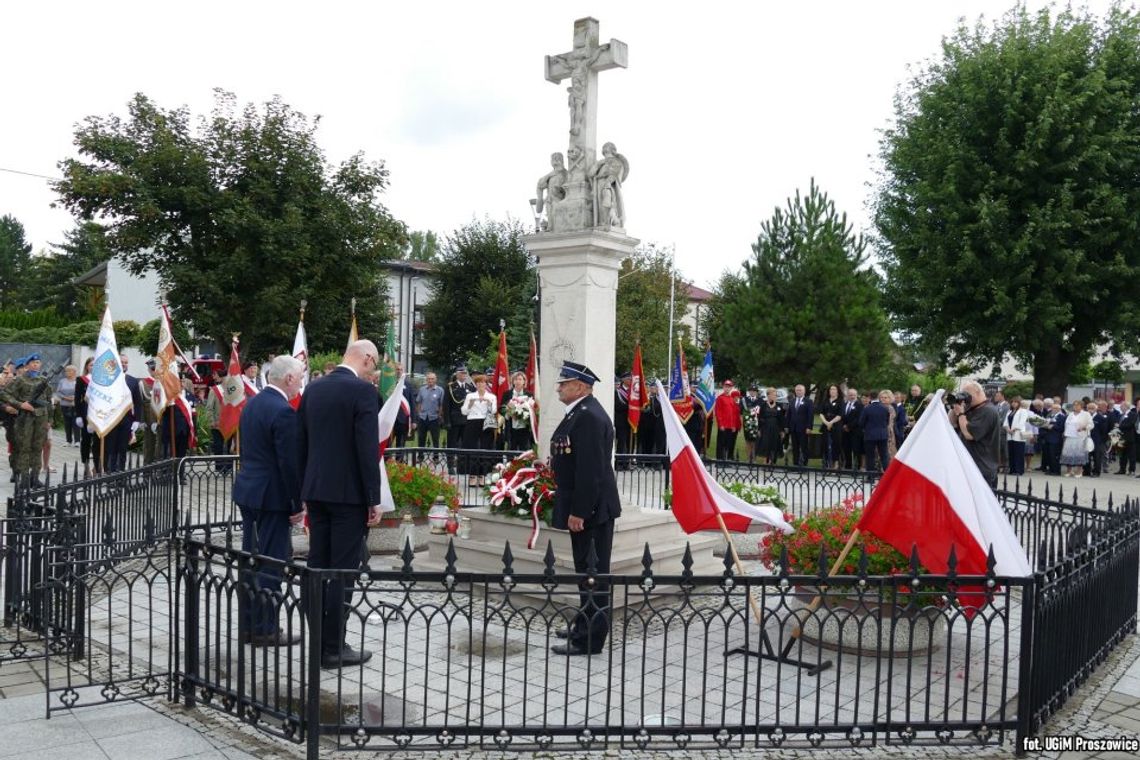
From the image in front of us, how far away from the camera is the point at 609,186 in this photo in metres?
8.72

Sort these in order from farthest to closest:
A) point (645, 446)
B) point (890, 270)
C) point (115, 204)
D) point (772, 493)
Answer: point (890, 270) → point (115, 204) → point (645, 446) → point (772, 493)

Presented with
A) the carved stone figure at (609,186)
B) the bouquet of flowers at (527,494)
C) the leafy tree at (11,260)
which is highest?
the leafy tree at (11,260)

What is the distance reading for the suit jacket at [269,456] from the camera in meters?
6.49

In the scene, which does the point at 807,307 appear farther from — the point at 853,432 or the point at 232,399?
the point at 232,399

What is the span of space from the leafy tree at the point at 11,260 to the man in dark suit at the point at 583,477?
94201 millimetres

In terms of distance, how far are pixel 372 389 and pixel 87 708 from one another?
2.39m

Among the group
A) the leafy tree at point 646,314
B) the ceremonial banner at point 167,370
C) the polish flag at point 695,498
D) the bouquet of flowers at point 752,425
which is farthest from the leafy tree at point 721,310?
the polish flag at point 695,498

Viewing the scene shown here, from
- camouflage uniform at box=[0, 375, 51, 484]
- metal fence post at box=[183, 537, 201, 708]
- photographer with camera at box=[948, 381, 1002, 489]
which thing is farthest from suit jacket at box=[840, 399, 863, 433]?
metal fence post at box=[183, 537, 201, 708]

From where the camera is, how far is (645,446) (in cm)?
2084

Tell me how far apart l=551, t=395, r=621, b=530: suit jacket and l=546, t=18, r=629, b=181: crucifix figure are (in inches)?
125

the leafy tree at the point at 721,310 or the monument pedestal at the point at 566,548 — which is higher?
the leafy tree at the point at 721,310

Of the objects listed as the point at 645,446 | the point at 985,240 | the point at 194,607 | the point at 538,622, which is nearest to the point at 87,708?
the point at 194,607

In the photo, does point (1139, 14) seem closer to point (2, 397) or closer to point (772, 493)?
point (772, 493)

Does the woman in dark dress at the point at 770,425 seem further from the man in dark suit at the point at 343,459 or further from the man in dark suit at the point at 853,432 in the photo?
the man in dark suit at the point at 343,459
